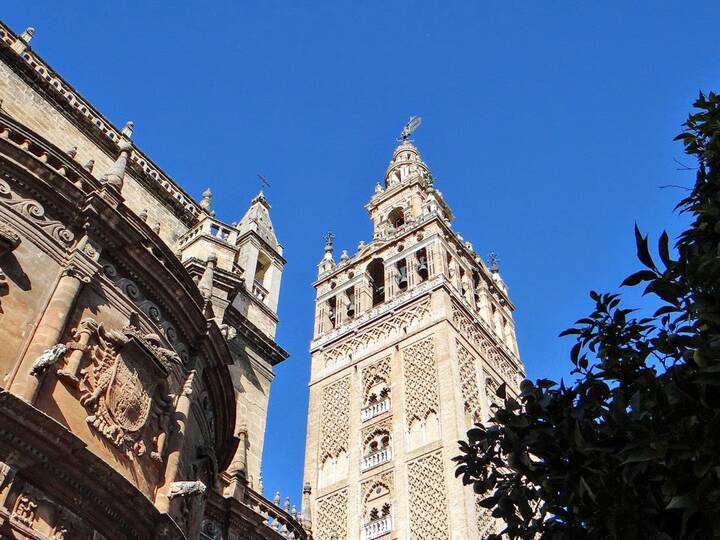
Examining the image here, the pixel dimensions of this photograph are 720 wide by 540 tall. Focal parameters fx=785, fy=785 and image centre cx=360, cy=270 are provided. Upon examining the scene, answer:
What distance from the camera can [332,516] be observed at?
2950cm

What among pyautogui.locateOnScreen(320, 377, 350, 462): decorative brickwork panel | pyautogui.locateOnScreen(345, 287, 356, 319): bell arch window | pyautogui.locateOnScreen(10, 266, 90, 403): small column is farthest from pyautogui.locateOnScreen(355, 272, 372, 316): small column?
pyautogui.locateOnScreen(10, 266, 90, 403): small column

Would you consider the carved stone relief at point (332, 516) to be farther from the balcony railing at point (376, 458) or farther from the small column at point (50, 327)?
the small column at point (50, 327)

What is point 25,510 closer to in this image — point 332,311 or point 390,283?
point 390,283

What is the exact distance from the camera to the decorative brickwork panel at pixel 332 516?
28906 millimetres

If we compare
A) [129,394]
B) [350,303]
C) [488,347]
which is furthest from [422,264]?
[129,394]

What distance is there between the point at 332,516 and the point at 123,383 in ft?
67.1

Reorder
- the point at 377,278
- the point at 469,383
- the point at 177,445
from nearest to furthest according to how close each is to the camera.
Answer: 1. the point at 177,445
2. the point at 469,383
3. the point at 377,278

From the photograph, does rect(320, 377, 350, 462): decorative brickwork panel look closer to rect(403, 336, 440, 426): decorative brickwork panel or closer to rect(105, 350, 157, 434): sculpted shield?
rect(403, 336, 440, 426): decorative brickwork panel

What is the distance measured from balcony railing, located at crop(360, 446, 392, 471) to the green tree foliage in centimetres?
2299

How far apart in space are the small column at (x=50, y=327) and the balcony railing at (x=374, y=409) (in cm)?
2176

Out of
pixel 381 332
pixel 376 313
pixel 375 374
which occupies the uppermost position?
pixel 376 313

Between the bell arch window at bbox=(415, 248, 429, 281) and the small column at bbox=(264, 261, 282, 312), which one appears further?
the bell arch window at bbox=(415, 248, 429, 281)

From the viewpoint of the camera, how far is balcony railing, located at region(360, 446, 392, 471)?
1171 inches

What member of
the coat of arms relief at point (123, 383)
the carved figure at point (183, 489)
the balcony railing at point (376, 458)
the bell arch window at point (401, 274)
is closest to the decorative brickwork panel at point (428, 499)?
the balcony railing at point (376, 458)
